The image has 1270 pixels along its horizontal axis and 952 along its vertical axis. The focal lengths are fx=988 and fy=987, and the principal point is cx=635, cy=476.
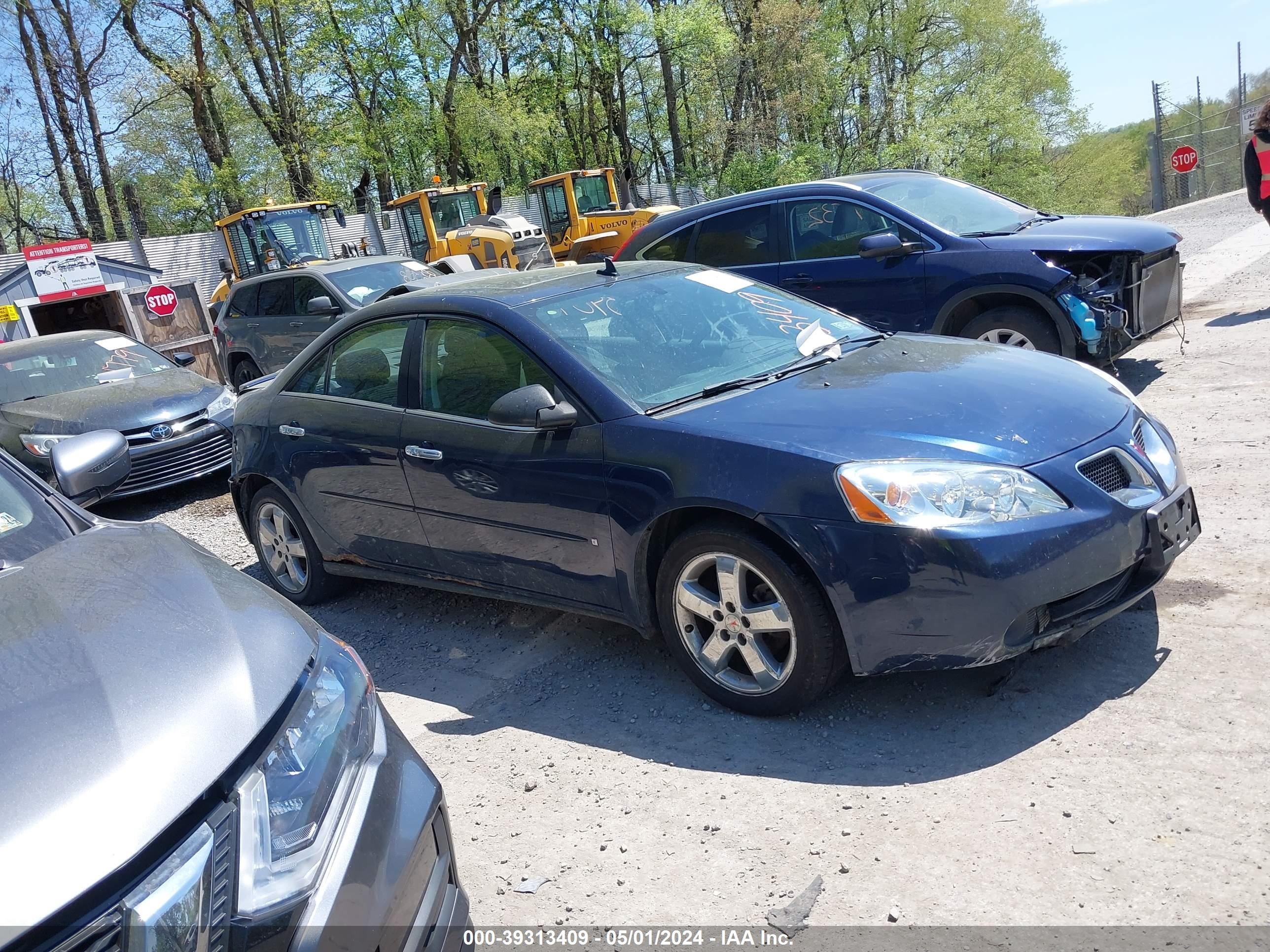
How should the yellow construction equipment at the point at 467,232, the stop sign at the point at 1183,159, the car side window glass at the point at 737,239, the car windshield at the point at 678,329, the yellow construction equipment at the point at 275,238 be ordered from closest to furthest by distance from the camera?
the car windshield at the point at 678,329
the car side window glass at the point at 737,239
the yellow construction equipment at the point at 467,232
the yellow construction equipment at the point at 275,238
the stop sign at the point at 1183,159

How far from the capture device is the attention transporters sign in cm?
1591

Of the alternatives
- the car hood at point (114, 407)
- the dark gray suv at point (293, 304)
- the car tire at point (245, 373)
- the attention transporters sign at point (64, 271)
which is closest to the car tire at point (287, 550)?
the car hood at point (114, 407)

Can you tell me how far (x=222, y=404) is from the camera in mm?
9008

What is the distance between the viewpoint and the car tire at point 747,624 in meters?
3.20

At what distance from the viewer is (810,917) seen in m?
2.49

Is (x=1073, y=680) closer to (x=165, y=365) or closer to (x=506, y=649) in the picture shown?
(x=506, y=649)

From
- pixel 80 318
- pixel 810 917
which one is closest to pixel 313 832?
pixel 810 917

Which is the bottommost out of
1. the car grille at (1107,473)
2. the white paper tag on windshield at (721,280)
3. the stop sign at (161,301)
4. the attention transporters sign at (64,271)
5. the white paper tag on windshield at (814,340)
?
the car grille at (1107,473)

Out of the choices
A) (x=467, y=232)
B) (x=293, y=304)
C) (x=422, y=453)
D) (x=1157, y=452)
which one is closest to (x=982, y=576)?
(x=1157, y=452)

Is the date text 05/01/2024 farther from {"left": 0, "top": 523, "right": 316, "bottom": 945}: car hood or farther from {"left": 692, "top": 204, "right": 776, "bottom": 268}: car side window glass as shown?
{"left": 692, "top": 204, "right": 776, "bottom": 268}: car side window glass

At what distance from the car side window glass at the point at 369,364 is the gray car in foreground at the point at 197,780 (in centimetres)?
211

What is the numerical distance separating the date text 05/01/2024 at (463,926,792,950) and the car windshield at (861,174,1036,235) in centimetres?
571

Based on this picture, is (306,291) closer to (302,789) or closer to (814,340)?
(814,340)

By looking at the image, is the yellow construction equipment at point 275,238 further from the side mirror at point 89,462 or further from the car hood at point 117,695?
the car hood at point 117,695
